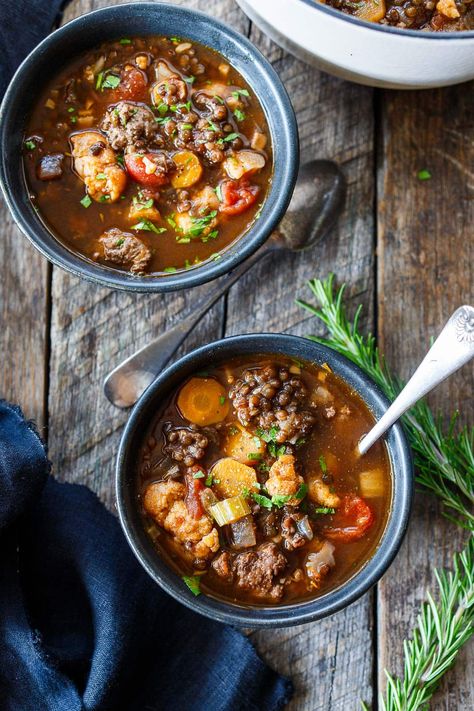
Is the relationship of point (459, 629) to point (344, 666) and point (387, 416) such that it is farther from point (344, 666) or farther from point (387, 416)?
point (387, 416)

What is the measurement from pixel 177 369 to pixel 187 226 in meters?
0.47

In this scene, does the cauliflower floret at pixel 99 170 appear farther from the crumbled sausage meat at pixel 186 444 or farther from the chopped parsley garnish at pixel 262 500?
the chopped parsley garnish at pixel 262 500

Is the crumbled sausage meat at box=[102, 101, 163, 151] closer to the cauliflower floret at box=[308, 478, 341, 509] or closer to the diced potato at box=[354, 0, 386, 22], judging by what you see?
the diced potato at box=[354, 0, 386, 22]

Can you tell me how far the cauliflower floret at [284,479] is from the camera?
8.98ft

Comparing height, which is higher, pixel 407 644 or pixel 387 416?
pixel 387 416

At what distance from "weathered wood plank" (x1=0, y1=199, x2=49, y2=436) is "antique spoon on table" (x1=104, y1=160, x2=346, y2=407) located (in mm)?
338

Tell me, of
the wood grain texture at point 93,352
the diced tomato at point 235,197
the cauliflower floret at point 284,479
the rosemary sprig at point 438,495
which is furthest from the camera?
the wood grain texture at point 93,352

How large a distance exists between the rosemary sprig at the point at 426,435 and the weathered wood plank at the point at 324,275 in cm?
11

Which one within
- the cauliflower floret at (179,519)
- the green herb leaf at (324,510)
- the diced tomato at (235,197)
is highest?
the diced tomato at (235,197)

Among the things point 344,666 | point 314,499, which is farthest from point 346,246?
point 344,666

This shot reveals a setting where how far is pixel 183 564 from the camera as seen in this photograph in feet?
9.33

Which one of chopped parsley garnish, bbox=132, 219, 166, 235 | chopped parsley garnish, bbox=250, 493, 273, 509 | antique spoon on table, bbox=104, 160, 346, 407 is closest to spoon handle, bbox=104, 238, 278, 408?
antique spoon on table, bbox=104, 160, 346, 407

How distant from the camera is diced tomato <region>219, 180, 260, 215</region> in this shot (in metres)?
2.84

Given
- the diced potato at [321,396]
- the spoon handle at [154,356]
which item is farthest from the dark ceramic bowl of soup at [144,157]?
the diced potato at [321,396]
